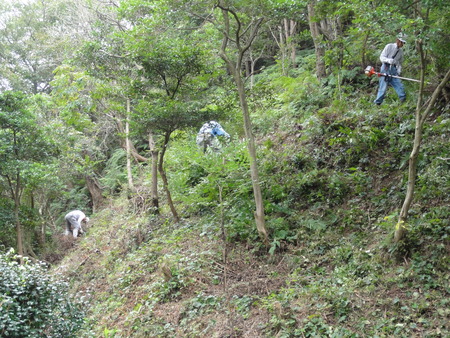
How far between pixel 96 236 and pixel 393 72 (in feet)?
33.8

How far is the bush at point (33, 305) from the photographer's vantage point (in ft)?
13.1

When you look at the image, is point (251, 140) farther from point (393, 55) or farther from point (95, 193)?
point (95, 193)

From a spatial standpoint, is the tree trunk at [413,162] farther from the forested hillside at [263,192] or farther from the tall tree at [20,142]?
the tall tree at [20,142]

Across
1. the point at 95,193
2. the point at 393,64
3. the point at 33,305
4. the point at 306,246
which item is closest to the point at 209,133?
the point at 306,246

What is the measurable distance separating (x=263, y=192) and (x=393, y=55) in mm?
3987

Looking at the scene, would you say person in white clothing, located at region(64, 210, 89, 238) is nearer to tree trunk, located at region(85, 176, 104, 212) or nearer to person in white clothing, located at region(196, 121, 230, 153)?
tree trunk, located at region(85, 176, 104, 212)

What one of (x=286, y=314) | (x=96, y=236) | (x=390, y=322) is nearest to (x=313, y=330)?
(x=286, y=314)

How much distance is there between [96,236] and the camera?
12.4m

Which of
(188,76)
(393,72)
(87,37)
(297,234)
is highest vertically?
(87,37)

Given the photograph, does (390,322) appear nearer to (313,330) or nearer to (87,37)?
(313,330)

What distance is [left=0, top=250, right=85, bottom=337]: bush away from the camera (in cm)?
400

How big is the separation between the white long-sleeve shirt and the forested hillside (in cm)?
4

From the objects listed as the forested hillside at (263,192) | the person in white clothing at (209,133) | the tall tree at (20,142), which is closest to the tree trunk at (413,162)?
the forested hillside at (263,192)

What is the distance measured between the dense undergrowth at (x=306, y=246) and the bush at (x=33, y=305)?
105 centimetres
